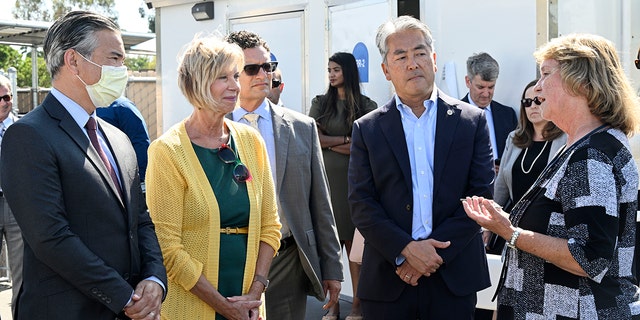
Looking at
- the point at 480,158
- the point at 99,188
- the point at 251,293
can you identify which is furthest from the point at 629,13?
the point at 99,188

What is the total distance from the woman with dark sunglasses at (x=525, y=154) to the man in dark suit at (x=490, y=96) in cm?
63

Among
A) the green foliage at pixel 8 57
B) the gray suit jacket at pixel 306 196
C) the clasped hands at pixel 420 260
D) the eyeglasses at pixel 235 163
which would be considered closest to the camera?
the eyeglasses at pixel 235 163

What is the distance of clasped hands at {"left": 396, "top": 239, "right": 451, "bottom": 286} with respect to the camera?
149 inches

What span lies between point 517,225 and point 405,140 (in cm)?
82

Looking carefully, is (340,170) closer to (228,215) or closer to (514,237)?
(228,215)

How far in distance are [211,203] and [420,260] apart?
1.01 m

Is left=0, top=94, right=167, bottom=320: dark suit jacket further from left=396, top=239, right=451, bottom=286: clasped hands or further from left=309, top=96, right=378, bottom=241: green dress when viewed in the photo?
left=309, top=96, right=378, bottom=241: green dress

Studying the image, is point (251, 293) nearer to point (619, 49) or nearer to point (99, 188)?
point (99, 188)

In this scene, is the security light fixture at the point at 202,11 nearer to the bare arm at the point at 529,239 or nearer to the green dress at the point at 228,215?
the green dress at the point at 228,215

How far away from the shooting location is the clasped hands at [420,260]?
378 centimetres

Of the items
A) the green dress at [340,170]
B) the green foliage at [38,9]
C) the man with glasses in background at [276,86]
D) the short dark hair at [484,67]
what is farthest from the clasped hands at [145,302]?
the green foliage at [38,9]

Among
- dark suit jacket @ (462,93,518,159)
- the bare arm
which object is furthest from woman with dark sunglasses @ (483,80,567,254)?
the bare arm

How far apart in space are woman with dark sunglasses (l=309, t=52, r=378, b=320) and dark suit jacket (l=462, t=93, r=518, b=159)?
1106 mm

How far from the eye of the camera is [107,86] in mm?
3203
